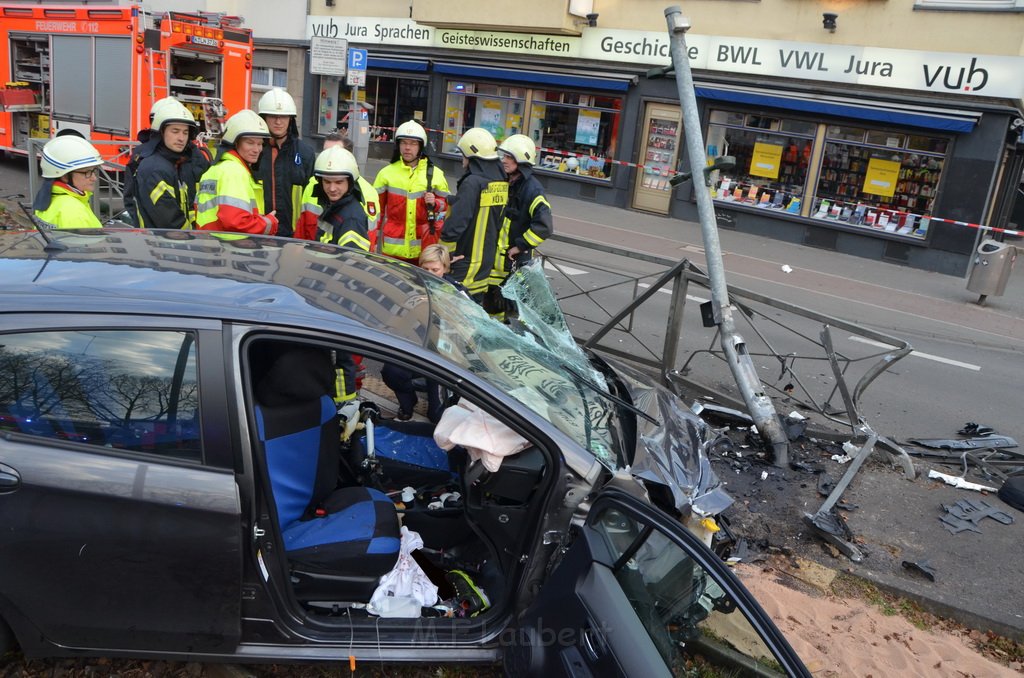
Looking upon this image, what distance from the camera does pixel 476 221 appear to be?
20.8 feet

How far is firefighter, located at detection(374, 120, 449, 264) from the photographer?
6.66 m

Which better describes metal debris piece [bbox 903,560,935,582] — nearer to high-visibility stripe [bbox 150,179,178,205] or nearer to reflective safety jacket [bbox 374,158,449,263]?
reflective safety jacket [bbox 374,158,449,263]

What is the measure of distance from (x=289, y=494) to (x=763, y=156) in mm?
15110

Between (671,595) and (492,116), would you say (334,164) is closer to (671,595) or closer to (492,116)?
(671,595)

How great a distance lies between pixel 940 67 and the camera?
46.2 ft

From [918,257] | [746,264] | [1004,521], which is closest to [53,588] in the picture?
[1004,521]

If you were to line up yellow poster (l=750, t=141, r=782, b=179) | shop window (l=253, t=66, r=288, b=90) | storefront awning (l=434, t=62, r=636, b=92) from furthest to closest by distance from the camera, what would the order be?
shop window (l=253, t=66, r=288, b=90), storefront awning (l=434, t=62, r=636, b=92), yellow poster (l=750, t=141, r=782, b=179)

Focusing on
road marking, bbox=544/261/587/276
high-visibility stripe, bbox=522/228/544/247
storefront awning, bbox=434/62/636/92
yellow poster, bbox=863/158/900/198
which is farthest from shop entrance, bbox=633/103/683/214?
high-visibility stripe, bbox=522/228/544/247

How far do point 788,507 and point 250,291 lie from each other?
3.35 m

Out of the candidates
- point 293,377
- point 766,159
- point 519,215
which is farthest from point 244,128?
point 766,159

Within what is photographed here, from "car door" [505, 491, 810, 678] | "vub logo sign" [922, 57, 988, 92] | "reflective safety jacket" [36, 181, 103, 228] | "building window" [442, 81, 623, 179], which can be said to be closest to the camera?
"car door" [505, 491, 810, 678]

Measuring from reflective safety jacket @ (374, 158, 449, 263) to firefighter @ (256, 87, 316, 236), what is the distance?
636mm

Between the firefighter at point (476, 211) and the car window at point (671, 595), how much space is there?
164 inches

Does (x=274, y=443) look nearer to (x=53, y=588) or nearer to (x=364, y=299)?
(x=364, y=299)
